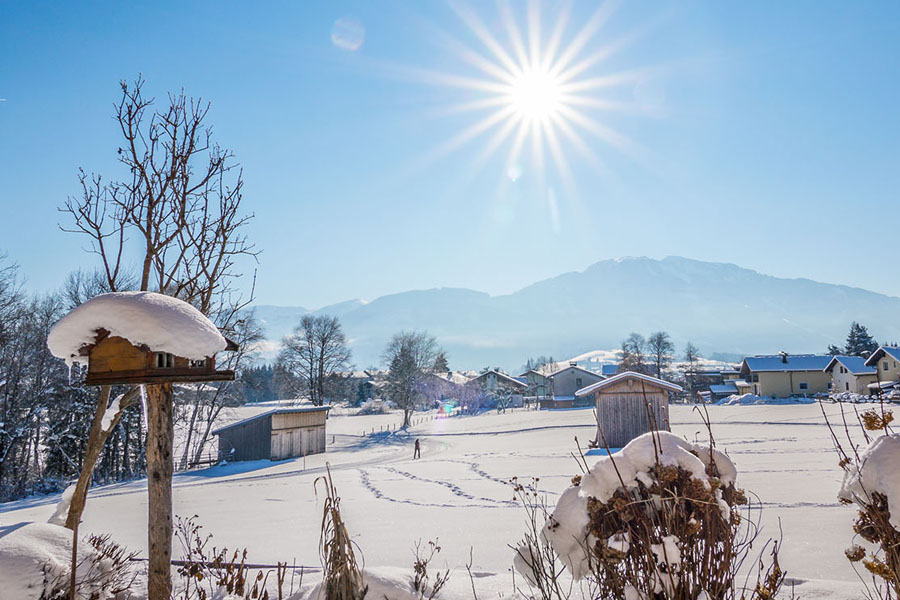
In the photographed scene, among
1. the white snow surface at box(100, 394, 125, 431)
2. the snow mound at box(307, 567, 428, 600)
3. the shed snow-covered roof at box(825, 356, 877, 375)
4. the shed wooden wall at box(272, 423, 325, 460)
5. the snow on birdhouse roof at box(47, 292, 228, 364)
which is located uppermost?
the snow on birdhouse roof at box(47, 292, 228, 364)

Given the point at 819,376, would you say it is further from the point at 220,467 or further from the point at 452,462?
the point at 220,467

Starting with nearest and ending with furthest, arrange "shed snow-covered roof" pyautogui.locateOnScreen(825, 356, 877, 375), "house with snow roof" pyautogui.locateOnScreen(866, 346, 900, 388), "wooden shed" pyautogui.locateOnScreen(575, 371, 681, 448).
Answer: "wooden shed" pyautogui.locateOnScreen(575, 371, 681, 448)
"house with snow roof" pyautogui.locateOnScreen(866, 346, 900, 388)
"shed snow-covered roof" pyautogui.locateOnScreen(825, 356, 877, 375)

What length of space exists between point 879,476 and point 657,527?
47.8 inches

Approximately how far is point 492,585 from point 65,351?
4136mm

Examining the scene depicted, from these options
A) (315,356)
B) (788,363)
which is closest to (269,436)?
(315,356)

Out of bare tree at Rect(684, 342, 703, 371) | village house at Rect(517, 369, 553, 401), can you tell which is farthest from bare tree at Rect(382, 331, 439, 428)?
bare tree at Rect(684, 342, 703, 371)

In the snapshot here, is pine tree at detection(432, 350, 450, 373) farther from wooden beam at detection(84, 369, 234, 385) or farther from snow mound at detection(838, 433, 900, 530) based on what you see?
snow mound at detection(838, 433, 900, 530)

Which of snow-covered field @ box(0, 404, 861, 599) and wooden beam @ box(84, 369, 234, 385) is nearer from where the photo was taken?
wooden beam @ box(84, 369, 234, 385)

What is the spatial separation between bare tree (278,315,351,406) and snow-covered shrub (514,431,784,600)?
1764 inches

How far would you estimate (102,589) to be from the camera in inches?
148

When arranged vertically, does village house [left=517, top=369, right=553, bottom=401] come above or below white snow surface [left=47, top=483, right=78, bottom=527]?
below

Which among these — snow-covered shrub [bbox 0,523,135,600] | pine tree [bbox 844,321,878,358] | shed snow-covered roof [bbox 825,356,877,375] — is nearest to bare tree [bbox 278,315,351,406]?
snow-covered shrub [bbox 0,523,135,600]

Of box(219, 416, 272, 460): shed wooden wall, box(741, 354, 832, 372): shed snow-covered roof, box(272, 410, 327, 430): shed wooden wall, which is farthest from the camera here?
box(741, 354, 832, 372): shed snow-covered roof

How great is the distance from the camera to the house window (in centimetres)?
418
